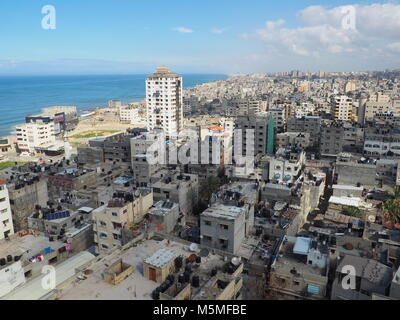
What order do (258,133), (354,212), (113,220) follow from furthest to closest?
(258,133)
(354,212)
(113,220)

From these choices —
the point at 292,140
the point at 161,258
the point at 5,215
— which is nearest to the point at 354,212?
the point at 161,258

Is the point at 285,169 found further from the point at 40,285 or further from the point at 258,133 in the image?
the point at 40,285

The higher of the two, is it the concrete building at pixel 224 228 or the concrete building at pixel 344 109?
the concrete building at pixel 344 109

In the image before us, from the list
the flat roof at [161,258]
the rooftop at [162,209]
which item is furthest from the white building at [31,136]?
the flat roof at [161,258]

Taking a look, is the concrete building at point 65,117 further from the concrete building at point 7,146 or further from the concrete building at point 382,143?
the concrete building at point 382,143

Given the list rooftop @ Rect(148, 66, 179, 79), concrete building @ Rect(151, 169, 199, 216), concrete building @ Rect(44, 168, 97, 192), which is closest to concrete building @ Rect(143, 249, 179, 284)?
concrete building @ Rect(151, 169, 199, 216)
